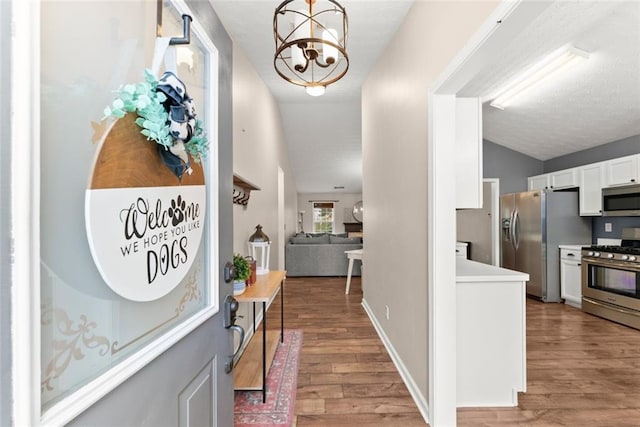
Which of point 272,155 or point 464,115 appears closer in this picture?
point 464,115

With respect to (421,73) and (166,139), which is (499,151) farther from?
(166,139)

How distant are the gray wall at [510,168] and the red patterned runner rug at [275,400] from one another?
480 centimetres

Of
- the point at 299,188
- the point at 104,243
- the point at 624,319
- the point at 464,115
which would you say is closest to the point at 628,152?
the point at 624,319

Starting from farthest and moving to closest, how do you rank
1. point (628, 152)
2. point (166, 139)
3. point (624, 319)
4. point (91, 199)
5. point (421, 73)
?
point (628, 152) < point (624, 319) < point (421, 73) < point (166, 139) < point (91, 199)

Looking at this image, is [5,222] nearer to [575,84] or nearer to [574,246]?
[575,84]

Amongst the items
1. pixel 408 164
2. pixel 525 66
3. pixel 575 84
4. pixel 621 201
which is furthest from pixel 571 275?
pixel 408 164

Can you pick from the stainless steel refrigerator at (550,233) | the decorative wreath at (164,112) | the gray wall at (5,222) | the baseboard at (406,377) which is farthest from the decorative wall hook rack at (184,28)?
the stainless steel refrigerator at (550,233)

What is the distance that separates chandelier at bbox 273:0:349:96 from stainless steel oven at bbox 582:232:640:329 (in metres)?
3.85

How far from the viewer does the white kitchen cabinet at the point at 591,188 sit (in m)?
3.91

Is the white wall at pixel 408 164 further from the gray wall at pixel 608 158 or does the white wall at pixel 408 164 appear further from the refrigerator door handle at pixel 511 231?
the gray wall at pixel 608 158

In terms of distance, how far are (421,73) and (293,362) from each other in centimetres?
240

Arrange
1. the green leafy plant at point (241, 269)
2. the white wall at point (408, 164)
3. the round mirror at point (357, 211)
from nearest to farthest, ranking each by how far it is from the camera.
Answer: the white wall at point (408, 164) < the green leafy plant at point (241, 269) < the round mirror at point (357, 211)

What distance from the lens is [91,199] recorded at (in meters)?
0.53

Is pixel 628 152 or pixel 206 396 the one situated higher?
pixel 628 152
